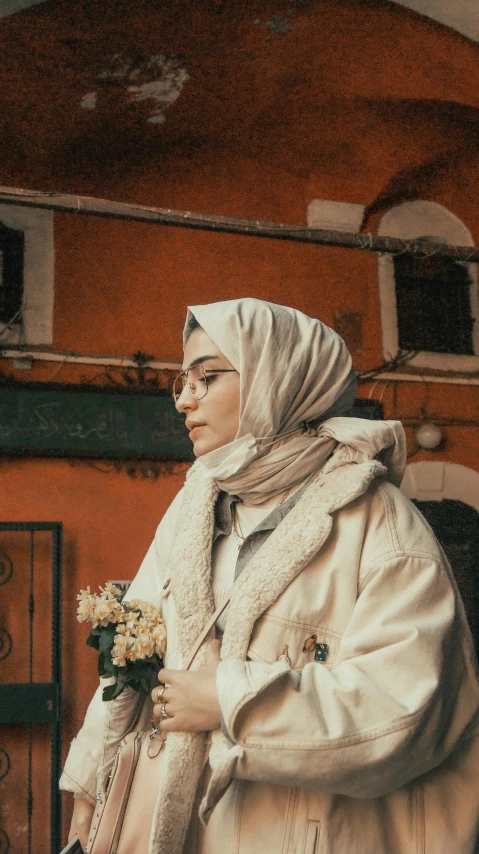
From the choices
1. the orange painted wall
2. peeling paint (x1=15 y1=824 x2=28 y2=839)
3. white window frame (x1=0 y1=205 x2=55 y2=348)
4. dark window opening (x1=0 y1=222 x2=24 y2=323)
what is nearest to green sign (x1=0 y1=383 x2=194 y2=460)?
the orange painted wall

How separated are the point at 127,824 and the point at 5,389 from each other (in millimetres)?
4028

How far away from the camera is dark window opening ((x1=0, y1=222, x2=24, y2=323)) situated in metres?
5.79

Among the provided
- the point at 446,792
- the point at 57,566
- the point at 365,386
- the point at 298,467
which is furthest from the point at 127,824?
the point at 365,386

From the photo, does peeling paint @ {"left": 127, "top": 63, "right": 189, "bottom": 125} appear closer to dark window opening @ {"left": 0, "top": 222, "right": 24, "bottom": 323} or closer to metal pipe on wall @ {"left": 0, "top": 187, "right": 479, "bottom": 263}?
dark window opening @ {"left": 0, "top": 222, "right": 24, "bottom": 323}

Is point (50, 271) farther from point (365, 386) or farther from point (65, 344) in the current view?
point (365, 386)

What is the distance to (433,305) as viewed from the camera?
22.2ft

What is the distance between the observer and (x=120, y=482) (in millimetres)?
5617

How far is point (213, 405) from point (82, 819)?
3.08 feet

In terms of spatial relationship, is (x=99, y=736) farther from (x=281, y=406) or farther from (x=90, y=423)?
(x=90, y=423)

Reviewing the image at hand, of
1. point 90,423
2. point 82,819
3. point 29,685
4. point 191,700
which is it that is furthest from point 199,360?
point 90,423

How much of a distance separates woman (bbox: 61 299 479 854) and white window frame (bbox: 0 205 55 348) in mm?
3790

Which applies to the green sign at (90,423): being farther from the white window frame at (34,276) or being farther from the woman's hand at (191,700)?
the woman's hand at (191,700)

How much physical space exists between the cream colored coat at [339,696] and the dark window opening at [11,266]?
4307mm

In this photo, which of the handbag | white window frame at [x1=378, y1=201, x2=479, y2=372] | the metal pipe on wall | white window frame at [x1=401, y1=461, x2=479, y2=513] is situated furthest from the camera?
white window frame at [x1=378, y1=201, x2=479, y2=372]
